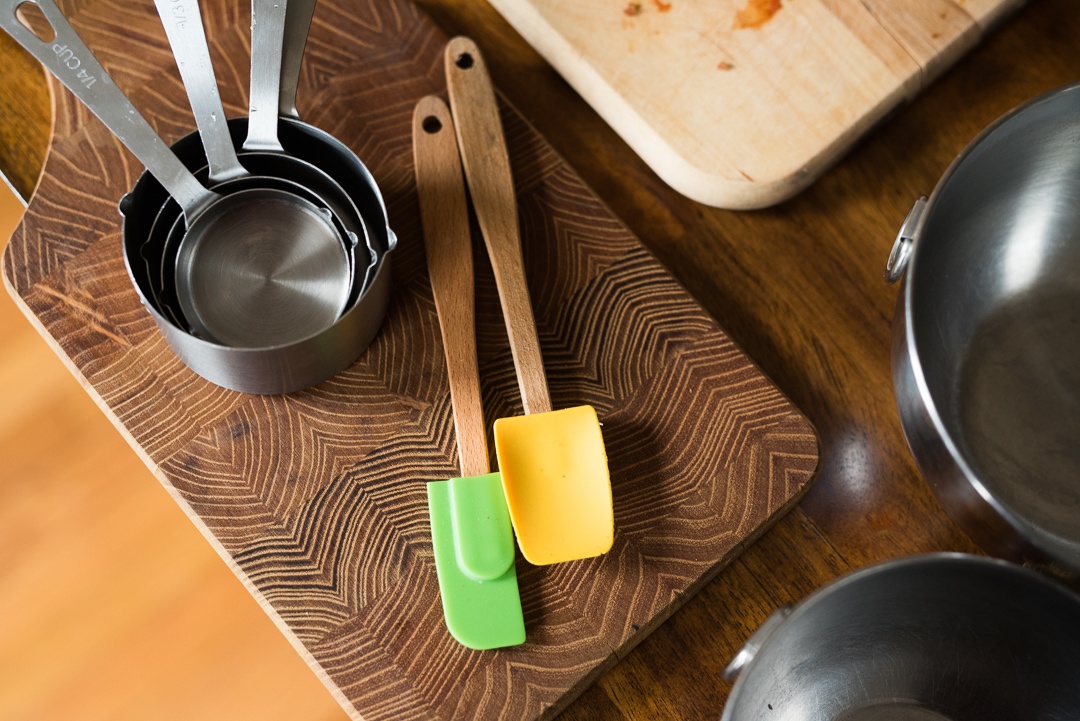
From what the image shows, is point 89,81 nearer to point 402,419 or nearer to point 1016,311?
point 402,419

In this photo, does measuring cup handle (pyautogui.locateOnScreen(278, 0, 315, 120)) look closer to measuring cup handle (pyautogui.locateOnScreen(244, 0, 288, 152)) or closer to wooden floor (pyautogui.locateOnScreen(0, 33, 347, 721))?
measuring cup handle (pyautogui.locateOnScreen(244, 0, 288, 152))

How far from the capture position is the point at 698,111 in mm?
700

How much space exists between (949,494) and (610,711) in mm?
248

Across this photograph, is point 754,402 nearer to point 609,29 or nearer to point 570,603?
point 570,603

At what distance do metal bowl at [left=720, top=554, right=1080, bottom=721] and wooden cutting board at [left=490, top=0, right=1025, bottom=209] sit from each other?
0.29m

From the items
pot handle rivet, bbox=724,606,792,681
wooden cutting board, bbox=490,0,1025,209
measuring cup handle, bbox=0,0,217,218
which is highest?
measuring cup handle, bbox=0,0,217,218

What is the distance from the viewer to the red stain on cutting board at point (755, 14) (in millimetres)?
725

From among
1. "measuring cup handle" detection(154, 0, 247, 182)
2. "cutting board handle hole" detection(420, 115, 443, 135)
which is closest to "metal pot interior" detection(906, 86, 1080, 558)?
"cutting board handle hole" detection(420, 115, 443, 135)

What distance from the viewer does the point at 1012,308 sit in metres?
0.69

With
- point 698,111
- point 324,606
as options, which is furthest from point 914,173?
point 324,606

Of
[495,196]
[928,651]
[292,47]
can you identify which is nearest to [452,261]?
[495,196]

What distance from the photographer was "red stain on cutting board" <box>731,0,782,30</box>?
2.38ft

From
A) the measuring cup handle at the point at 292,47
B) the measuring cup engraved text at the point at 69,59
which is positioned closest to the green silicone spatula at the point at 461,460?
the measuring cup handle at the point at 292,47

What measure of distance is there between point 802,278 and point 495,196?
0.23 m
